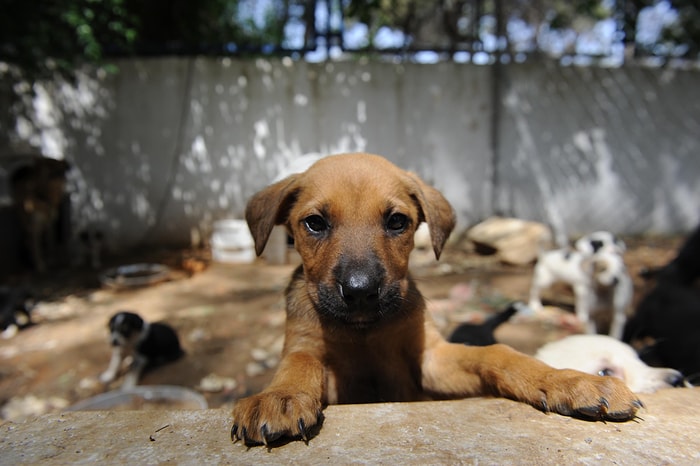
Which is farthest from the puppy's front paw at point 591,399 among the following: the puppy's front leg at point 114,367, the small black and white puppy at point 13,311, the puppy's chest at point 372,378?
the small black and white puppy at point 13,311

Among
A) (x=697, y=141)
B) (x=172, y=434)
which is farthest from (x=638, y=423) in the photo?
(x=697, y=141)

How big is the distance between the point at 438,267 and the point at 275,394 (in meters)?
6.17

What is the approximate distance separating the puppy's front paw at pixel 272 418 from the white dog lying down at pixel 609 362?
4.90 feet

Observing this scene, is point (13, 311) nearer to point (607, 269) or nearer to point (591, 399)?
point (591, 399)

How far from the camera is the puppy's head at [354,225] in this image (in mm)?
2012

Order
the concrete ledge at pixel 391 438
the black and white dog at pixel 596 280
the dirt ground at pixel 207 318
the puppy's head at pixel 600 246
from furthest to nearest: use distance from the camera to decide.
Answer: the puppy's head at pixel 600 246
the black and white dog at pixel 596 280
the dirt ground at pixel 207 318
the concrete ledge at pixel 391 438

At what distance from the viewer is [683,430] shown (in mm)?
1675

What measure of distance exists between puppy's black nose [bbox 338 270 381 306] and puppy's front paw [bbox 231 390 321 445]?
16.7 inches

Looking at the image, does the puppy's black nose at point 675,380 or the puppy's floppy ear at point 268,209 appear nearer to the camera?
the puppy's black nose at point 675,380

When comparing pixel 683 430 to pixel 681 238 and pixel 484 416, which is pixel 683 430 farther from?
pixel 681 238

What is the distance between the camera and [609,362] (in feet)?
8.36

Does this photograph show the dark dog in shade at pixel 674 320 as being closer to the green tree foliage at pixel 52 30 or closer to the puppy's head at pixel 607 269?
the puppy's head at pixel 607 269

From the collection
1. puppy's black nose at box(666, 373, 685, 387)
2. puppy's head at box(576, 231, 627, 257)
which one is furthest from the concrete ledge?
puppy's head at box(576, 231, 627, 257)

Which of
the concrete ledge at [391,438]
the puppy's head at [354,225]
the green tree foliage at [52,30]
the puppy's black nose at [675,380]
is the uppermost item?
the green tree foliage at [52,30]
